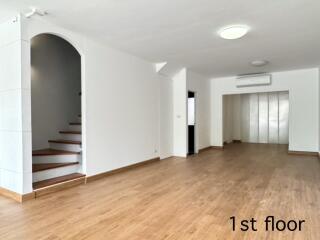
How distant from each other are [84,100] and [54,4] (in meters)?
1.53

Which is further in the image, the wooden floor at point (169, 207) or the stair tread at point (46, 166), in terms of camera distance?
the stair tread at point (46, 166)

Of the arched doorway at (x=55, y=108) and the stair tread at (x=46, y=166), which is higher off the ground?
the arched doorway at (x=55, y=108)

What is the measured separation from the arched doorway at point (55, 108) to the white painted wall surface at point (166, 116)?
2138mm

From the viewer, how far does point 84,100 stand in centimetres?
378

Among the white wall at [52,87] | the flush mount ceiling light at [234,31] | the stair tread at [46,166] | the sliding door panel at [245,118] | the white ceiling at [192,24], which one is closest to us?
the white ceiling at [192,24]

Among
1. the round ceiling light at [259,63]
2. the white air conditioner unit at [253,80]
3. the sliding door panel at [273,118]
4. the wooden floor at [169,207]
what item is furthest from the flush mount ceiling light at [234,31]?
the sliding door panel at [273,118]

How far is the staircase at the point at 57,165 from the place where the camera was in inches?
133

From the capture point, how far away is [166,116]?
6.18 m

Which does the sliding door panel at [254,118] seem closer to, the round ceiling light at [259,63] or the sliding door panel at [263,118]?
the sliding door panel at [263,118]

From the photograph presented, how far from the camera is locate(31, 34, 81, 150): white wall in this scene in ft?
14.9

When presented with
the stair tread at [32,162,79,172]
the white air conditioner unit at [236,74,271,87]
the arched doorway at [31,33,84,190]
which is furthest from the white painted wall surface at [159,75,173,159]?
the stair tread at [32,162,79,172]

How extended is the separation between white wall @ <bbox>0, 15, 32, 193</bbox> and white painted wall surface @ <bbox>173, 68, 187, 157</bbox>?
4.09 meters

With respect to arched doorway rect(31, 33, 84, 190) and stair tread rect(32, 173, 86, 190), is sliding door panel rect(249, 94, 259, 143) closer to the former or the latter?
arched doorway rect(31, 33, 84, 190)

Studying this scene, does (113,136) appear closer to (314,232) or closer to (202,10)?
(202,10)
